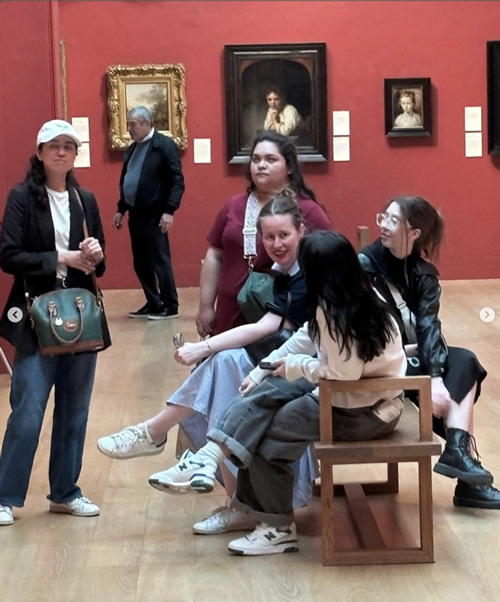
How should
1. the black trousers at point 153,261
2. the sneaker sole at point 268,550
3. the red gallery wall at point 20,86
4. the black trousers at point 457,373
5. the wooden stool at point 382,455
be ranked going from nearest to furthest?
the wooden stool at point 382,455 < the sneaker sole at point 268,550 < the black trousers at point 457,373 < the red gallery wall at point 20,86 < the black trousers at point 153,261

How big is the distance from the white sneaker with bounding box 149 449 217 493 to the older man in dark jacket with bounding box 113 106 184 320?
655 centimetres

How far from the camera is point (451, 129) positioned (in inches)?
494

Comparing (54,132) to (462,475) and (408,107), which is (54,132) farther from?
(408,107)

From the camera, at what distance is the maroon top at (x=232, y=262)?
187 inches

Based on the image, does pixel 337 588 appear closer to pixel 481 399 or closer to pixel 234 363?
pixel 234 363

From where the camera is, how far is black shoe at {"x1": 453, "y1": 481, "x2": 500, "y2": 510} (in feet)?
15.2

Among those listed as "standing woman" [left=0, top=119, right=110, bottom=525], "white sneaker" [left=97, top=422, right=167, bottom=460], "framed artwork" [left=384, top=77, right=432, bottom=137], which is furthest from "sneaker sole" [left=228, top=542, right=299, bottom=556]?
"framed artwork" [left=384, top=77, right=432, bottom=137]

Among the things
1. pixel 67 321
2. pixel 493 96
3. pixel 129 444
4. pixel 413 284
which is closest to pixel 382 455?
pixel 413 284

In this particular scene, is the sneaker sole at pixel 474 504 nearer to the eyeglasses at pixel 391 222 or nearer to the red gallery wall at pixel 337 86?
the eyeglasses at pixel 391 222

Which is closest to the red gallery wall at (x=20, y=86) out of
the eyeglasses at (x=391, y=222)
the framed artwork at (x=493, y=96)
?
the eyeglasses at (x=391, y=222)

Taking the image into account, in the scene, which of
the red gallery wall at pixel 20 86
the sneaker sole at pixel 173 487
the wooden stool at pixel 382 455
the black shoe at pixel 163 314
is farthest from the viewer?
the black shoe at pixel 163 314

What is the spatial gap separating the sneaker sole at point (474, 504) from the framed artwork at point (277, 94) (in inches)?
317

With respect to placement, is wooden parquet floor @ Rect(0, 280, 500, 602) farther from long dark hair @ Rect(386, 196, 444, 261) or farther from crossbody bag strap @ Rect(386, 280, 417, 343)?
long dark hair @ Rect(386, 196, 444, 261)

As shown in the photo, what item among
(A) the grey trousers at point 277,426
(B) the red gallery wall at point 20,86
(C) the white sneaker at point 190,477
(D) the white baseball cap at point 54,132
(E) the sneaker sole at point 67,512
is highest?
(B) the red gallery wall at point 20,86
